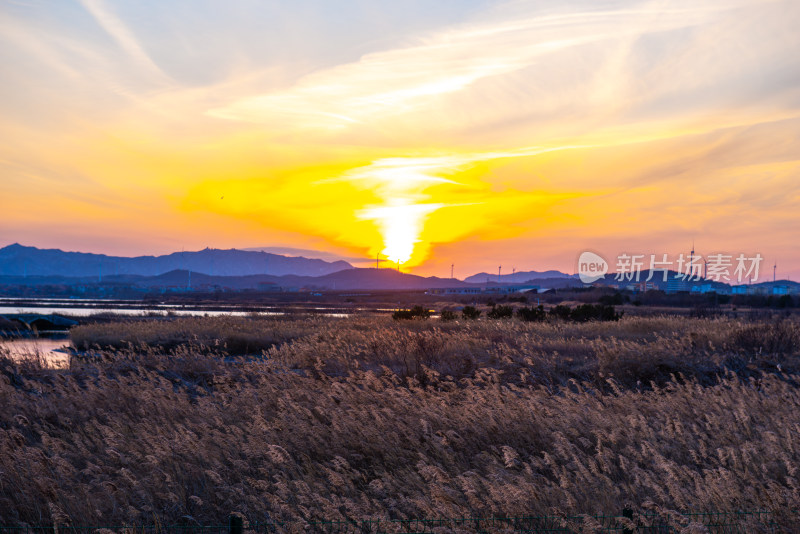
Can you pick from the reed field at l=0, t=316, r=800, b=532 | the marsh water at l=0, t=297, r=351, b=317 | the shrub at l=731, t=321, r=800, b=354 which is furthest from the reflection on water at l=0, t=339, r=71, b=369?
the shrub at l=731, t=321, r=800, b=354

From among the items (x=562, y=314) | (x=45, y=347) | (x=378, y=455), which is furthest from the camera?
(x=562, y=314)

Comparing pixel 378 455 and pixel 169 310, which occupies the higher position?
pixel 378 455

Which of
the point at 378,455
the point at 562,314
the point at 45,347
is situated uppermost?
the point at 562,314

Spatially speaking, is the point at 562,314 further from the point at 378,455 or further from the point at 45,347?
the point at 378,455

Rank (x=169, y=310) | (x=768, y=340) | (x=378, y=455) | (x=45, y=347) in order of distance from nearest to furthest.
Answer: (x=378, y=455) < (x=768, y=340) < (x=45, y=347) < (x=169, y=310)

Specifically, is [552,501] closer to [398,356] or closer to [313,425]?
[313,425]

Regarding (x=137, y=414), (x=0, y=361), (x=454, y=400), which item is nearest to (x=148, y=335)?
(x=0, y=361)

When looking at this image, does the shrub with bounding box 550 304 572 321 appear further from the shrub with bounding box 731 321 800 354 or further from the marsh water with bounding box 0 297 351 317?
the marsh water with bounding box 0 297 351 317

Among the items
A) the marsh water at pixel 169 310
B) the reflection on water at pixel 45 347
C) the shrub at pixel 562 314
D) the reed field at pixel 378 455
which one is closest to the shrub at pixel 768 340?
the reed field at pixel 378 455

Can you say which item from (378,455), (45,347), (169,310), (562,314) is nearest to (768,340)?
(378,455)

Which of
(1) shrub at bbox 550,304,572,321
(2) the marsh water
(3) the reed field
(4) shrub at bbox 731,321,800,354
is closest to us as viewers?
(3) the reed field

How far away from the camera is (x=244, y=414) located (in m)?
9.40

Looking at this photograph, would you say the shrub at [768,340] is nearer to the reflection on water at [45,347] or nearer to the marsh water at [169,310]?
the reflection on water at [45,347]

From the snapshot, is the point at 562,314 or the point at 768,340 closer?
the point at 768,340
